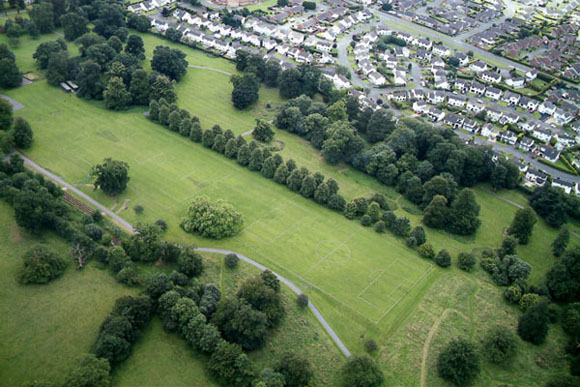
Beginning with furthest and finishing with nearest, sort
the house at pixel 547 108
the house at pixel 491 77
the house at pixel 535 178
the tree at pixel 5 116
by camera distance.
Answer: the house at pixel 491 77
the house at pixel 547 108
the house at pixel 535 178
the tree at pixel 5 116

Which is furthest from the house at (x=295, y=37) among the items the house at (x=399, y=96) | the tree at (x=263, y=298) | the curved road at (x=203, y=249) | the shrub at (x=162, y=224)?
the tree at (x=263, y=298)

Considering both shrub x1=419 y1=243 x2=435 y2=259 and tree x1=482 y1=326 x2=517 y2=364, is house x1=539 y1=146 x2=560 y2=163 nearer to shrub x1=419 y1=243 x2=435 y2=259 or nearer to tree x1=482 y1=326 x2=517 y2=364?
shrub x1=419 y1=243 x2=435 y2=259

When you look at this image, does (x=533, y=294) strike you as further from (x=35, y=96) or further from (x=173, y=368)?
(x=35, y=96)

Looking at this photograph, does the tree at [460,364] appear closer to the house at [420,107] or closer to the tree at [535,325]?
the tree at [535,325]

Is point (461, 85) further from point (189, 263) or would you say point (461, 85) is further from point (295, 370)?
point (295, 370)

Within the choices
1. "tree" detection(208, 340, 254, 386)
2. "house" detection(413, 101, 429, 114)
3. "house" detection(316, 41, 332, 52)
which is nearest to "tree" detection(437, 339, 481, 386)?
"tree" detection(208, 340, 254, 386)

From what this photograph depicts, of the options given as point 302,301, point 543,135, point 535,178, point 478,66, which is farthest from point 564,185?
point 302,301
